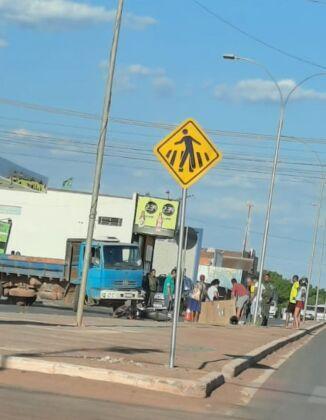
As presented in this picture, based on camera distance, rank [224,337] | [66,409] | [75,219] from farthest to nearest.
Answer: [75,219], [224,337], [66,409]

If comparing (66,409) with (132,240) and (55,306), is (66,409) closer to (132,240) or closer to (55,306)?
(55,306)

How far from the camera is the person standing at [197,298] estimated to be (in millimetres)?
28781

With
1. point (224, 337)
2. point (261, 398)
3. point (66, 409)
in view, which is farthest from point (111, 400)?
point (224, 337)

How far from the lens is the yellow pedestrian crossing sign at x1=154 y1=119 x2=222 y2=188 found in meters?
12.7

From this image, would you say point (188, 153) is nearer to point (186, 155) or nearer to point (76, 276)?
point (186, 155)

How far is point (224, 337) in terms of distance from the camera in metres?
21.7

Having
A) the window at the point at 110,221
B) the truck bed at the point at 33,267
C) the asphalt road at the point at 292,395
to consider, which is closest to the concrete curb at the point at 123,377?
the asphalt road at the point at 292,395

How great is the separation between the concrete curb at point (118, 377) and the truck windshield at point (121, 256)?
1796 cm

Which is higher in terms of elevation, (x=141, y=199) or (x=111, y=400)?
(x=141, y=199)

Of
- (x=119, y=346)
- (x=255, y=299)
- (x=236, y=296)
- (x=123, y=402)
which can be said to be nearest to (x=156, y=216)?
(x=255, y=299)

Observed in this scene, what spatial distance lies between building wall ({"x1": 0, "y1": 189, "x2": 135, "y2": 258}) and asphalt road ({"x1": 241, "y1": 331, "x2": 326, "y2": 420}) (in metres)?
36.5

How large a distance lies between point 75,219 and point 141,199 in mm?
4398

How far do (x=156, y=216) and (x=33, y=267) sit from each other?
21.7m

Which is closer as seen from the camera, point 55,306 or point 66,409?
point 66,409
